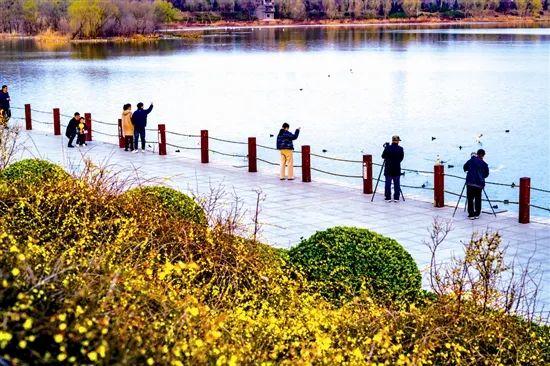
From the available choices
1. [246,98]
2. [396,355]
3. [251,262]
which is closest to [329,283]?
[251,262]

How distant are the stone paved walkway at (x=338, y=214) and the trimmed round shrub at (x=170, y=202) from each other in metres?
0.29

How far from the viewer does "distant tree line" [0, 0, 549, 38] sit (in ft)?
368

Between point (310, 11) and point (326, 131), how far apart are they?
128 metres

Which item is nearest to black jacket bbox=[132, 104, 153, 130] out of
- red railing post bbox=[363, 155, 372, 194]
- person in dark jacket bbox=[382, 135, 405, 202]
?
red railing post bbox=[363, 155, 372, 194]

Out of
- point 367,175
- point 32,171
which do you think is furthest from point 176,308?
point 367,175

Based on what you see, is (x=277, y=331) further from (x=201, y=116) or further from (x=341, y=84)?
(x=341, y=84)

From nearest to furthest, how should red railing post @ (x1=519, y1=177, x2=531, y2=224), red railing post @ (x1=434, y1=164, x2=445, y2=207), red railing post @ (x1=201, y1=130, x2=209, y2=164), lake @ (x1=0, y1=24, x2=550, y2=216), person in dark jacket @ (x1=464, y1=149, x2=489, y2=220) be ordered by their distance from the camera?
red railing post @ (x1=519, y1=177, x2=531, y2=224), person in dark jacket @ (x1=464, y1=149, x2=489, y2=220), red railing post @ (x1=434, y1=164, x2=445, y2=207), red railing post @ (x1=201, y1=130, x2=209, y2=164), lake @ (x1=0, y1=24, x2=550, y2=216)

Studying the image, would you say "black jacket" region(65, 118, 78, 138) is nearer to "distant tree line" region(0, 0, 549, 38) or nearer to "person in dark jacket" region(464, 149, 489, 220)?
"person in dark jacket" region(464, 149, 489, 220)

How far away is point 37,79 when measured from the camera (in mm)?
61312

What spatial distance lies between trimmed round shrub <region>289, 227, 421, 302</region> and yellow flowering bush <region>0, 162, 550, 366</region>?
0.53 ft

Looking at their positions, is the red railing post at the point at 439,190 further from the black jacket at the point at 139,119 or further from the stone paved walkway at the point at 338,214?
the black jacket at the point at 139,119

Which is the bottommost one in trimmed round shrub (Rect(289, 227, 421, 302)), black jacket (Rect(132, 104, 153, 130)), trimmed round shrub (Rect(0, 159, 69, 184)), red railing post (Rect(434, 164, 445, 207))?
red railing post (Rect(434, 164, 445, 207))

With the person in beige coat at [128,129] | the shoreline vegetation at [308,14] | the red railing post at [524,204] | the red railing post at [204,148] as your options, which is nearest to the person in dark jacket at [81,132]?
the person in beige coat at [128,129]

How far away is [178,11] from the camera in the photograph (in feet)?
481
